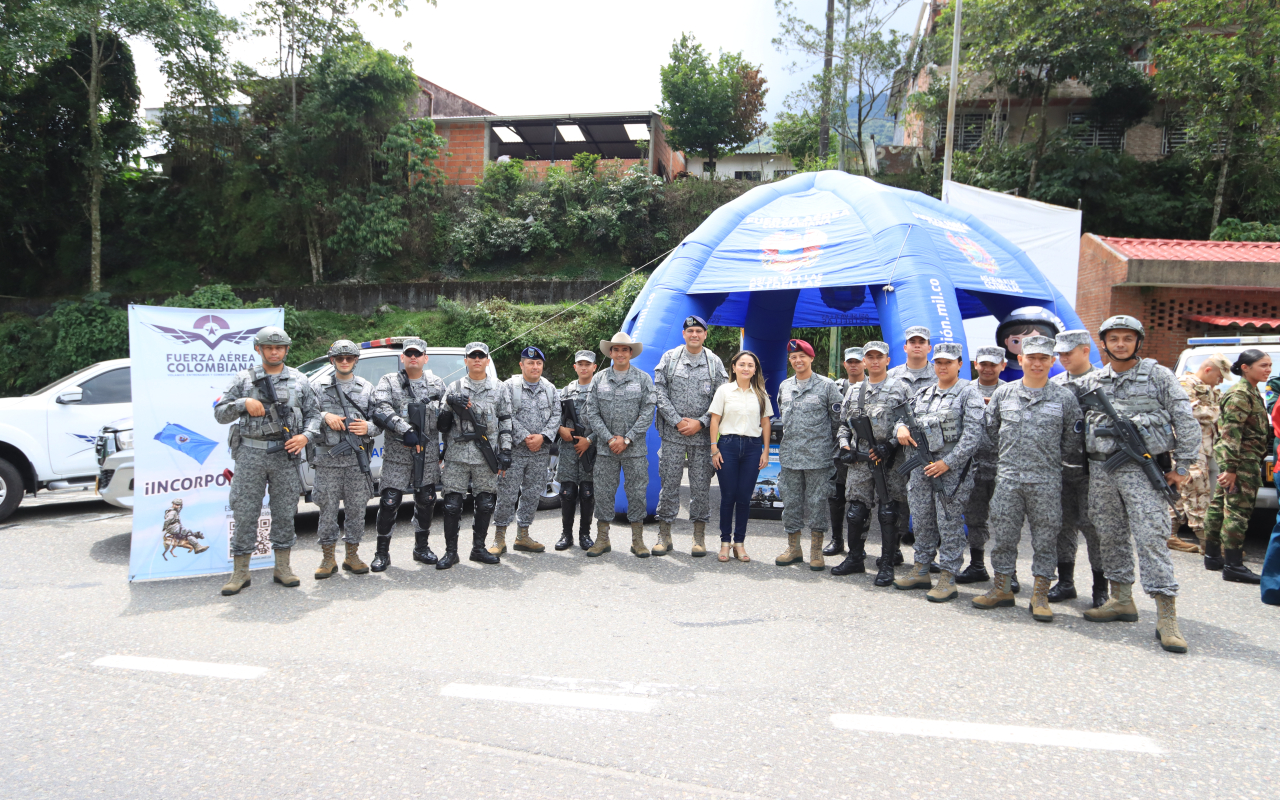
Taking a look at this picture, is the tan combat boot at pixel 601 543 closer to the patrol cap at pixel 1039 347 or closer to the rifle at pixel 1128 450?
the patrol cap at pixel 1039 347

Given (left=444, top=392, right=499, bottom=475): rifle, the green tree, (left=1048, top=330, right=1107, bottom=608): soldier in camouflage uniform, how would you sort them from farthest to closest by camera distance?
the green tree
(left=444, top=392, right=499, bottom=475): rifle
(left=1048, top=330, right=1107, bottom=608): soldier in camouflage uniform

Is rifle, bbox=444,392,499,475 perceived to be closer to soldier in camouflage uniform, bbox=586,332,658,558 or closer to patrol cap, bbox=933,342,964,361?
soldier in camouflage uniform, bbox=586,332,658,558

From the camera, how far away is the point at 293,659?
13.5 ft

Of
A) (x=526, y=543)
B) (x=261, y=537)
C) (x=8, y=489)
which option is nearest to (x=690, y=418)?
(x=526, y=543)

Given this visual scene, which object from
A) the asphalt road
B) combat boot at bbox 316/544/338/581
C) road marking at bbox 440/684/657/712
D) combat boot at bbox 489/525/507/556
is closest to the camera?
the asphalt road

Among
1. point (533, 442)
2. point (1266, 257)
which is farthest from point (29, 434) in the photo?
point (1266, 257)

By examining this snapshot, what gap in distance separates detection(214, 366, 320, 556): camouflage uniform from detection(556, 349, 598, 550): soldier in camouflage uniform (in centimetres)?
219

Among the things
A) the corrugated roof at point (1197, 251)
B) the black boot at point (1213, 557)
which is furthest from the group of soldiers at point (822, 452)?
the corrugated roof at point (1197, 251)

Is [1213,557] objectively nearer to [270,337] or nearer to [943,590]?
[943,590]

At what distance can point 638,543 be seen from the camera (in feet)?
21.2

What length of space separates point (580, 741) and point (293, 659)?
1.90m

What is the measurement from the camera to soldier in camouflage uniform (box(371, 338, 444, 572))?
5949 millimetres

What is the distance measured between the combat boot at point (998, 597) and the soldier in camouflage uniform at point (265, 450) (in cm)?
492

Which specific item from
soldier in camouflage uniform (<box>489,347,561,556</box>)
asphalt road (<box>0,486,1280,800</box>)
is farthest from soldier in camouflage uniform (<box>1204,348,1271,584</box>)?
soldier in camouflage uniform (<box>489,347,561,556</box>)
